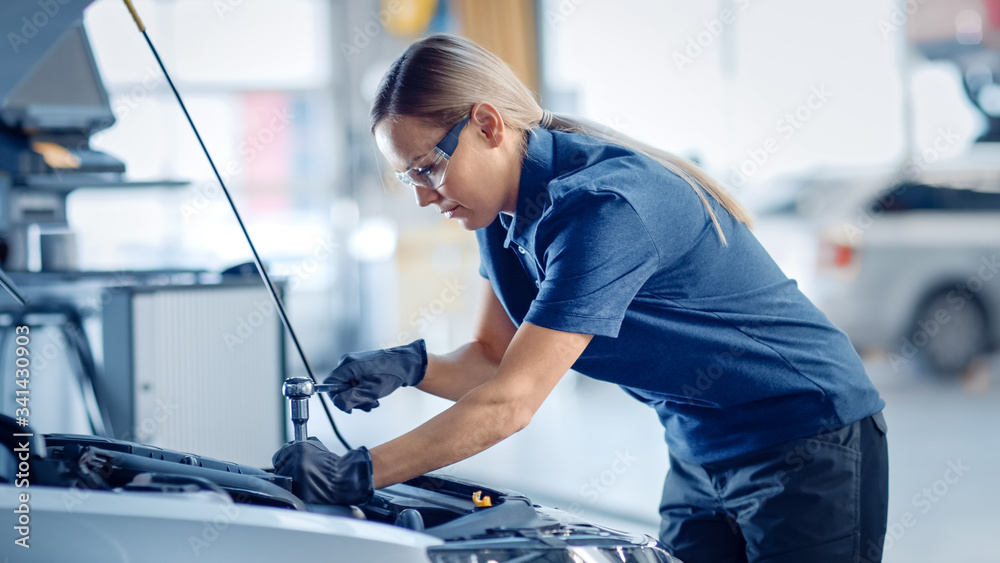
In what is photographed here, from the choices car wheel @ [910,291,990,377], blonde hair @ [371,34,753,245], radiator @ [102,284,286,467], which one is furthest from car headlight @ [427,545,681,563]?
car wheel @ [910,291,990,377]

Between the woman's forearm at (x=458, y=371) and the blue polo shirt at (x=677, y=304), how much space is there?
0.20m

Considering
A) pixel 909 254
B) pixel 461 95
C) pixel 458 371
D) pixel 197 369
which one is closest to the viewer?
pixel 461 95

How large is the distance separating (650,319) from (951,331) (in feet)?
14.0

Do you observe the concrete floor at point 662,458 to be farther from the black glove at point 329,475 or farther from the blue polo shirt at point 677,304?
the black glove at point 329,475

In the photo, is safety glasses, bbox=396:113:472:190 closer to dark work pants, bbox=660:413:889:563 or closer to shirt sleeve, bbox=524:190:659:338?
shirt sleeve, bbox=524:190:659:338

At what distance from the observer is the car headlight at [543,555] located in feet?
2.70

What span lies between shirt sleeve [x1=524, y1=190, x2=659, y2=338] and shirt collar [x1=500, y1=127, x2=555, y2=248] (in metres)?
0.12

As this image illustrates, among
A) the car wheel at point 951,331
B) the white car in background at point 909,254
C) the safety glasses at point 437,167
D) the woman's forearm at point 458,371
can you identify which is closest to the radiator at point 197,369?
the woman's forearm at point 458,371

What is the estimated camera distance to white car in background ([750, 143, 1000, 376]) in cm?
455

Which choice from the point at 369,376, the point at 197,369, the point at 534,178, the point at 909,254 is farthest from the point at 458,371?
the point at 909,254

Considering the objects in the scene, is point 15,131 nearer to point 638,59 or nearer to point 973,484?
point 973,484

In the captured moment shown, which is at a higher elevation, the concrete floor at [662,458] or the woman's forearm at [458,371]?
the woman's forearm at [458,371]

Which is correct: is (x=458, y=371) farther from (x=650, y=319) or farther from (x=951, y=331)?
(x=951, y=331)

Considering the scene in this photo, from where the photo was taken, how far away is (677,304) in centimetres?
108
